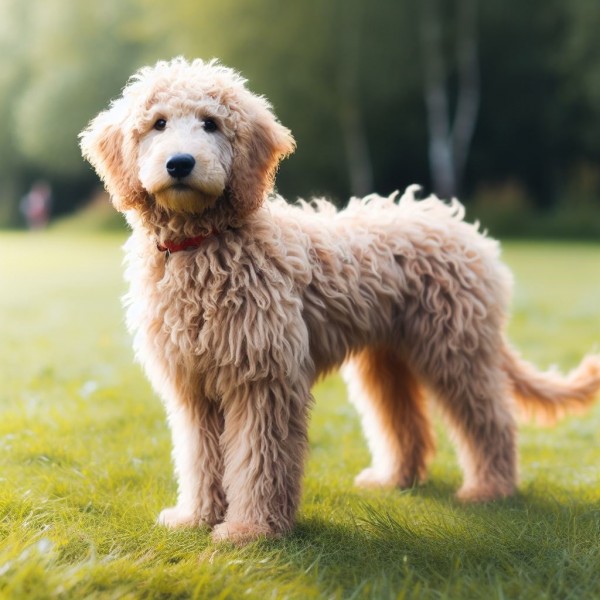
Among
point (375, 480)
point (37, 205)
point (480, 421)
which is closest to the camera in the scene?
point (480, 421)

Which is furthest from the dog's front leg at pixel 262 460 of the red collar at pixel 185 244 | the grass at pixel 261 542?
the red collar at pixel 185 244

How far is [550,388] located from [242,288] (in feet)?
7.97

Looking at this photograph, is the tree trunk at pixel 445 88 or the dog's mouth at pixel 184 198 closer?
the dog's mouth at pixel 184 198

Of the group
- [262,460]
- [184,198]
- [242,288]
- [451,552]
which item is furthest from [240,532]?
[184,198]

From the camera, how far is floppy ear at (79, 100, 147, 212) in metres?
3.97

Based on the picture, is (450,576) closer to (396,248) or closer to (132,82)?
(396,248)

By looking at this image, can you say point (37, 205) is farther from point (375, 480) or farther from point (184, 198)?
point (184, 198)

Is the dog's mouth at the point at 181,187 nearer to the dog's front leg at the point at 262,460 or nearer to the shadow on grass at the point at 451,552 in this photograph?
the dog's front leg at the point at 262,460

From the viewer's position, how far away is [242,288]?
400 centimetres

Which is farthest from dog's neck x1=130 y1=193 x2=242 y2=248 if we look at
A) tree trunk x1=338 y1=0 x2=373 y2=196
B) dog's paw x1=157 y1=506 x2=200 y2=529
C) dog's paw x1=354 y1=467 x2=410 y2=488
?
tree trunk x1=338 y1=0 x2=373 y2=196

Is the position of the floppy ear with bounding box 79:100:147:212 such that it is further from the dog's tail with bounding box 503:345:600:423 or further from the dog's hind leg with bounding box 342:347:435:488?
the dog's tail with bounding box 503:345:600:423

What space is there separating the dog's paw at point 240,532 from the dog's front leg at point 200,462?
0.26 m

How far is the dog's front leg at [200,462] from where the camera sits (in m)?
4.24

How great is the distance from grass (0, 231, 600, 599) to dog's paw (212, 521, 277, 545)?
0.08 m
